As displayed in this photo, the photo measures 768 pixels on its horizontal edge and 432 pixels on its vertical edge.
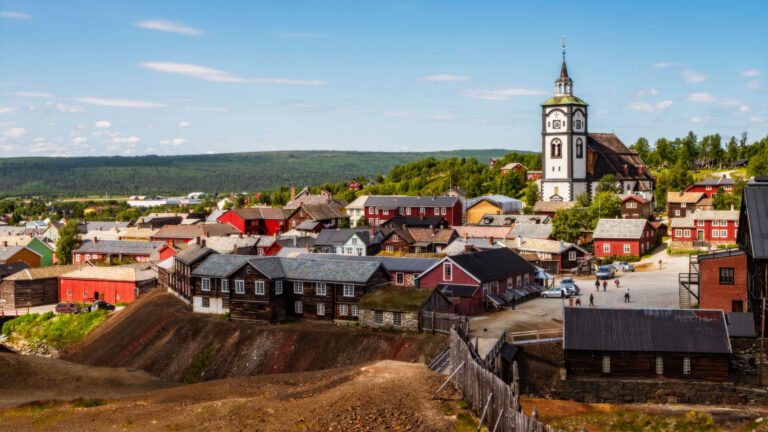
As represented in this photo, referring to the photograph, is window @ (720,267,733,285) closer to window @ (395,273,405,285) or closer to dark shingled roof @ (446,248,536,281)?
dark shingled roof @ (446,248,536,281)

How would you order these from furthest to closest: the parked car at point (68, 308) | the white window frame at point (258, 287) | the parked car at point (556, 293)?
the parked car at point (68, 308)
the parked car at point (556, 293)
the white window frame at point (258, 287)

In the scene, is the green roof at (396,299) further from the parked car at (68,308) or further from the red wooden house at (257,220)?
the red wooden house at (257,220)

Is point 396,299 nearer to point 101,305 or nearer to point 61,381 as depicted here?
point 61,381

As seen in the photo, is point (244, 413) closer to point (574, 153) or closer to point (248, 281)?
point (248, 281)

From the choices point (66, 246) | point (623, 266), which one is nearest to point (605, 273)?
point (623, 266)

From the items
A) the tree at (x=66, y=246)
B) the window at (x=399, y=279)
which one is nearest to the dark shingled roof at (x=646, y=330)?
the window at (x=399, y=279)

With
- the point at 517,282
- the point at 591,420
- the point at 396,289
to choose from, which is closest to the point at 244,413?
the point at 591,420
